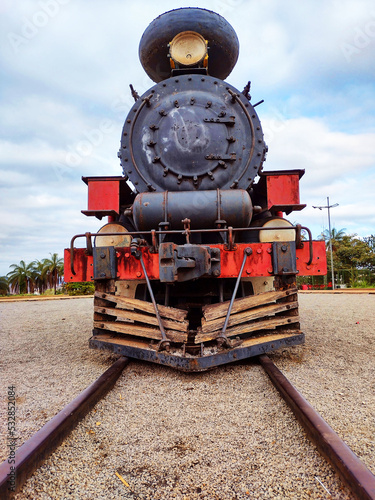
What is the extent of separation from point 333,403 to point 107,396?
5.06 ft

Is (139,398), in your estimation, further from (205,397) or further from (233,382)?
(233,382)

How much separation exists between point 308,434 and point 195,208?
7.38ft

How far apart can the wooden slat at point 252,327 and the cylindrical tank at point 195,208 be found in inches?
40.0

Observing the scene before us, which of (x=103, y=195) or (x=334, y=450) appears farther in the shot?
(x=103, y=195)

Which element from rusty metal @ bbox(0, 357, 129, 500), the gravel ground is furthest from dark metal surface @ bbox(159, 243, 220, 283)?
rusty metal @ bbox(0, 357, 129, 500)

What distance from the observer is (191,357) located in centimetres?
273

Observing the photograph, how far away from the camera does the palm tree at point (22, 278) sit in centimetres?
3844

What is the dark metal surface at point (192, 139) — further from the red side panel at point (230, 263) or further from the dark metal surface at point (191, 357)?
the dark metal surface at point (191, 357)

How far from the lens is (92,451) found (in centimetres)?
174

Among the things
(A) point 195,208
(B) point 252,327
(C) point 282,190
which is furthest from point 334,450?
(C) point 282,190

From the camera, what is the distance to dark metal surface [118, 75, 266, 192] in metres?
3.93

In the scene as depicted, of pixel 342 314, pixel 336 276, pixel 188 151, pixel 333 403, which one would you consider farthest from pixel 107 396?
pixel 336 276

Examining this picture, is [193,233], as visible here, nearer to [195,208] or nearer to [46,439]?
[195,208]

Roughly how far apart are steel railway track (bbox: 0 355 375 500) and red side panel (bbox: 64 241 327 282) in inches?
47.8
